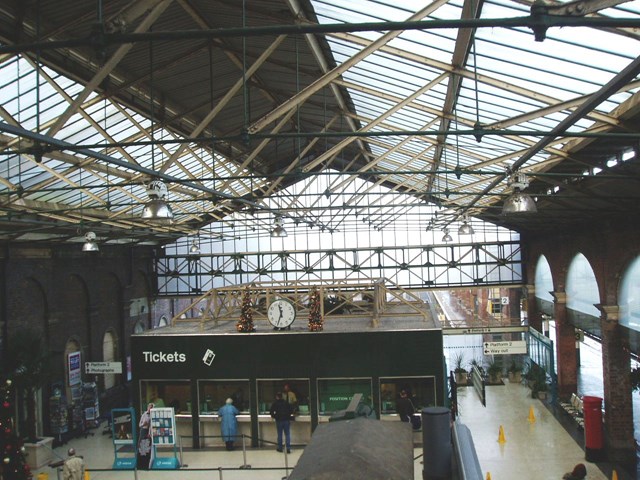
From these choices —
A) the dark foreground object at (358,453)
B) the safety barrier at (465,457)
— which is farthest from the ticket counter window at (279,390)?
the safety barrier at (465,457)

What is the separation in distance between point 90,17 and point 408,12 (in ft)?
14.4

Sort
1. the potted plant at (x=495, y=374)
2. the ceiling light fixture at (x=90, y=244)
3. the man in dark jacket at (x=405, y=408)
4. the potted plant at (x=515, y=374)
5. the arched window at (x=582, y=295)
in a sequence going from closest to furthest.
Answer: the man in dark jacket at (x=405, y=408) < the ceiling light fixture at (x=90, y=244) < the arched window at (x=582, y=295) < the potted plant at (x=495, y=374) < the potted plant at (x=515, y=374)

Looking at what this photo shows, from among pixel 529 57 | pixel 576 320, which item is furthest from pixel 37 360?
pixel 576 320

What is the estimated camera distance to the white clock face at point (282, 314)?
14539 mm

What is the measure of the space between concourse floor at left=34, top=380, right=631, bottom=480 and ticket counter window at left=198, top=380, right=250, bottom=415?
3.51 feet

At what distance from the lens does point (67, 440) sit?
58.5 feet

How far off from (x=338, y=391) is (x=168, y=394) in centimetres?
427

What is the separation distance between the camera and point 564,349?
20469 millimetres

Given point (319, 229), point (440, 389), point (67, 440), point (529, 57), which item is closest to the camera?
point (529, 57)

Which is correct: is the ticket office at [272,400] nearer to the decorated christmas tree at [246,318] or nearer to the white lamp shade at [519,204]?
the decorated christmas tree at [246,318]

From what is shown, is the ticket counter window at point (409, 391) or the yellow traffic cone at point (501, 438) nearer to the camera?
the ticket counter window at point (409, 391)

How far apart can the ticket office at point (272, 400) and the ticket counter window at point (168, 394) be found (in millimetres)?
25

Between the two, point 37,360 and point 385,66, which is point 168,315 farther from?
point 385,66

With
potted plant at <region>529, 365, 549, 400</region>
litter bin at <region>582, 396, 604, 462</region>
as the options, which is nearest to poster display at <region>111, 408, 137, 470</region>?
litter bin at <region>582, 396, 604, 462</region>
